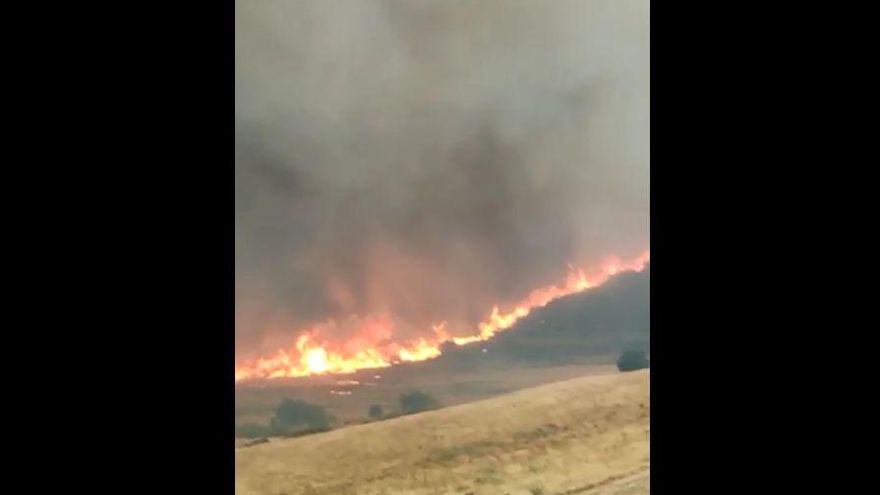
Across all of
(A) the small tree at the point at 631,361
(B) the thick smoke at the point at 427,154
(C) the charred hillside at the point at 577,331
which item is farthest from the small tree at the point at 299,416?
(A) the small tree at the point at 631,361

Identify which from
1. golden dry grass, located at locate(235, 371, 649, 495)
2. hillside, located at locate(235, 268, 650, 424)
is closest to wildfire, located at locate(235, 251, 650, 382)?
hillside, located at locate(235, 268, 650, 424)

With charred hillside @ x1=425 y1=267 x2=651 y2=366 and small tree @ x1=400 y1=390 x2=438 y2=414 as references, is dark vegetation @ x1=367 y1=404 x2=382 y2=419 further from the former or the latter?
charred hillside @ x1=425 y1=267 x2=651 y2=366

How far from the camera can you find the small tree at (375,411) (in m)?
1.72

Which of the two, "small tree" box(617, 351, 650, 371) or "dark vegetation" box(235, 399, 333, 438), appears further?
"small tree" box(617, 351, 650, 371)

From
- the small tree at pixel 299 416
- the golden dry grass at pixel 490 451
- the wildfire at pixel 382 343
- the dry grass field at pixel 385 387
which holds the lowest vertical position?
the golden dry grass at pixel 490 451

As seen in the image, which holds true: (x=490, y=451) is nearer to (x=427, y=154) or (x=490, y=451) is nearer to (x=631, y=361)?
(x=631, y=361)

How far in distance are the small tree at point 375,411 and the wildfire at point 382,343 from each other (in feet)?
0.29

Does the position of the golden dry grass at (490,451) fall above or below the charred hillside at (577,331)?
below

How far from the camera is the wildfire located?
5.47 feet

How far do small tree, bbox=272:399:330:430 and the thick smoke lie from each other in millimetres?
136

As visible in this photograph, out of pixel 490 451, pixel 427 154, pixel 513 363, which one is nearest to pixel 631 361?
pixel 513 363

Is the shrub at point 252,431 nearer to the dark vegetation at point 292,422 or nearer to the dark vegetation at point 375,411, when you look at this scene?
the dark vegetation at point 292,422
